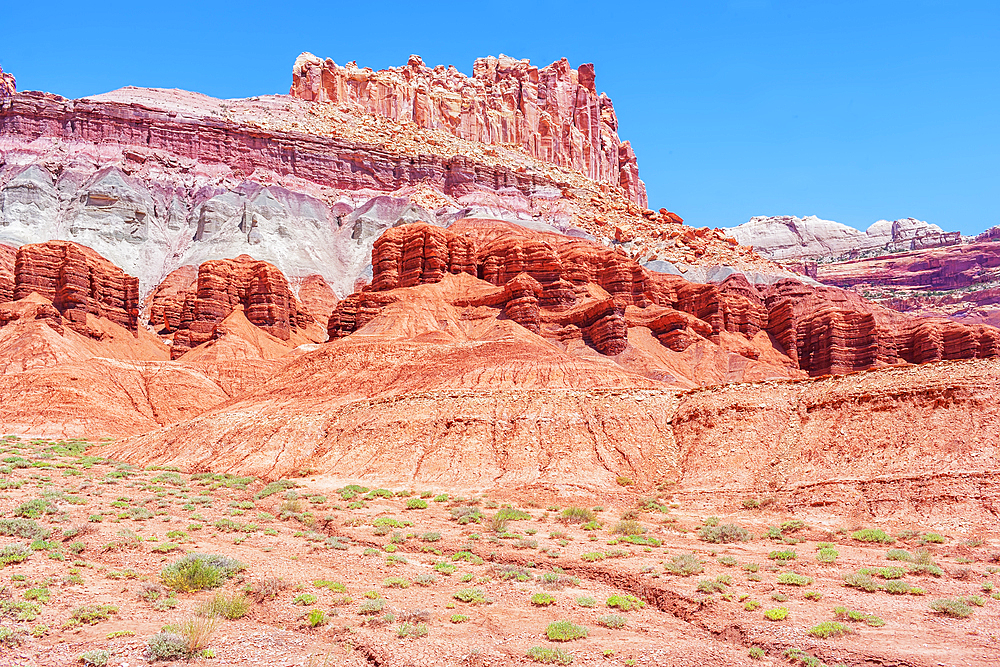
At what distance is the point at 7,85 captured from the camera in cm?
12219

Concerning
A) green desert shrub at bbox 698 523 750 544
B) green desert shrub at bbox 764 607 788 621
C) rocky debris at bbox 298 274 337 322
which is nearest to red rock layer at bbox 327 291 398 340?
rocky debris at bbox 298 274 337 322

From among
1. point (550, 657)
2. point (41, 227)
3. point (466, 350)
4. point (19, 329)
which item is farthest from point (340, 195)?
point (550, 657)

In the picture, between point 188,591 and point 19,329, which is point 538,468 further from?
point 19,329

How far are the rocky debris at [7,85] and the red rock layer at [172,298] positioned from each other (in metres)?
54.5

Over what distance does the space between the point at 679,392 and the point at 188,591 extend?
2596 centimetres

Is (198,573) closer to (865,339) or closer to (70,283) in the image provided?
(70,283)

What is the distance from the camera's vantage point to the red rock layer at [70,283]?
66812 millimetres

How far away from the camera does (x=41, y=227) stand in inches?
3735

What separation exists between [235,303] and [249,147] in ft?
178

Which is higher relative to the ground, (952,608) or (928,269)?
(928,269)

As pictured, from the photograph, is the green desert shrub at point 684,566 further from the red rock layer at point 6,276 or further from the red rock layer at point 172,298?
the red rock layer at point 172,298

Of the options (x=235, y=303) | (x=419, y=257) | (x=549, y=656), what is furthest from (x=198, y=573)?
(x=235, y=303)

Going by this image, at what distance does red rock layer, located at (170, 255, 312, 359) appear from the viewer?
72875 millimetres

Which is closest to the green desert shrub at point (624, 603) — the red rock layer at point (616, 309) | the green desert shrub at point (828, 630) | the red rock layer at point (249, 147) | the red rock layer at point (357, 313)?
the green desert shrub at point (828, 630)
